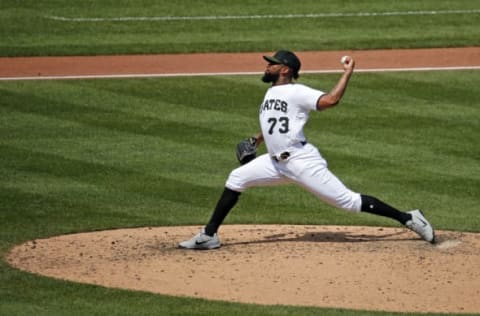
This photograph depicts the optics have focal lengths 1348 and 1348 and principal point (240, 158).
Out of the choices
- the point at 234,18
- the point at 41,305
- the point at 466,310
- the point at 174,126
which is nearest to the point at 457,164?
the point at 174,126

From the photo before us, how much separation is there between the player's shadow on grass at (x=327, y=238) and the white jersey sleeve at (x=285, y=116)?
1008 mm

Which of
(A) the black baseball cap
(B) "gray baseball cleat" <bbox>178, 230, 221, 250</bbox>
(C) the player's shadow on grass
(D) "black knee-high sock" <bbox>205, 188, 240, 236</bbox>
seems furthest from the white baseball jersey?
(B) "gray baseball cleat" <bbox>178, 230, 221, 250</bbox>

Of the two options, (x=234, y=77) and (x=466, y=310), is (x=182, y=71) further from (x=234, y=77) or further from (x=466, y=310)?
(x=466, y=310)

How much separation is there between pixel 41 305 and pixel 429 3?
16.0 metres

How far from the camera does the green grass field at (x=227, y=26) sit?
71.3 feet

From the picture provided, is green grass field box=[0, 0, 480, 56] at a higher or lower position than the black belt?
lower

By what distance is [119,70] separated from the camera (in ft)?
65.6

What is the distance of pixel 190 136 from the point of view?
1647 centimetres

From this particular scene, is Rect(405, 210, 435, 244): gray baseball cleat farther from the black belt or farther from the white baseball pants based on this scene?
the black belt

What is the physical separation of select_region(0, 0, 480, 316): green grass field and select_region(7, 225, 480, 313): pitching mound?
0.32 m

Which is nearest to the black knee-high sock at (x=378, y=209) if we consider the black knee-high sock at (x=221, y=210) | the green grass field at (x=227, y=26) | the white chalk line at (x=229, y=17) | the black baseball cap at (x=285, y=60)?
the black knee-high sock at (x=221, y=210)

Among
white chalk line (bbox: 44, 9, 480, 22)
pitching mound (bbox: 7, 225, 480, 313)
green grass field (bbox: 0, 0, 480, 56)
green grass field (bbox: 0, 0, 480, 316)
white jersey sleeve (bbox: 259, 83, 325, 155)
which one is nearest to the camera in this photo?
pitching mound (bbox: 7, 225, 480, 313)

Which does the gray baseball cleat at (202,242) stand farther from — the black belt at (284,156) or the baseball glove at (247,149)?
the black belt at (284,156)

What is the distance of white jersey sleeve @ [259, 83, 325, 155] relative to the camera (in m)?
11.5
